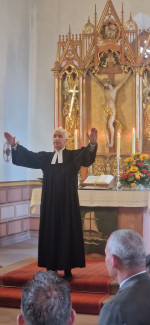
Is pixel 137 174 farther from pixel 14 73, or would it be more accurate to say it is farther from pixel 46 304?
pixel 46 304

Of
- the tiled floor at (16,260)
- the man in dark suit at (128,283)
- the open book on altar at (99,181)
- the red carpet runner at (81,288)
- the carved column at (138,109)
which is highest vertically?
the carved column at (138,109)

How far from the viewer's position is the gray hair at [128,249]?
280 centimetres

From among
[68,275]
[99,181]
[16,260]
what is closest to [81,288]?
[68,275]

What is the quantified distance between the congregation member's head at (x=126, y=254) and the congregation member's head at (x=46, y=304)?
811mm

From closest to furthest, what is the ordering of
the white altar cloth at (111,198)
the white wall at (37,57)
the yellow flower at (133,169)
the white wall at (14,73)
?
the white altar cloth at (111,198) → the yellow flower at (133,169) → the white wall at (14,73) → the white wall at (37,57)

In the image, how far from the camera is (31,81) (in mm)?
A: 12016

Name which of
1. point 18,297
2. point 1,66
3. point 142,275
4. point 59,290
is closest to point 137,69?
point 1,66

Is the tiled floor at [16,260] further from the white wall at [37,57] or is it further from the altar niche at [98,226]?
the white wall at [37,57]

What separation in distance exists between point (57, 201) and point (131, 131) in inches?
163

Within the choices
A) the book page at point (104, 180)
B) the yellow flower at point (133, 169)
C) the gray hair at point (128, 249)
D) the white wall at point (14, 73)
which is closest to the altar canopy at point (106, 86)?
the white wall at point (14, 73)

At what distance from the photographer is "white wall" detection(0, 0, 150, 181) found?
11.6 m

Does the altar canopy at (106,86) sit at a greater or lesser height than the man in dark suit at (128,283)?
greater

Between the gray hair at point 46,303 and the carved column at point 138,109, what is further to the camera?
the carved column at point 138,109

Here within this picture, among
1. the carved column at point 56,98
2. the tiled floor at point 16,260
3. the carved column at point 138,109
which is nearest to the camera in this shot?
the tiled floor at point 16,260
